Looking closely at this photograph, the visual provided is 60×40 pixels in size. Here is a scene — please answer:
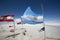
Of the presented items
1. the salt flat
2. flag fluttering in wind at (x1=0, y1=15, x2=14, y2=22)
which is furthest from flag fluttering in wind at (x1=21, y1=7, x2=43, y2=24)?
flag fluttering in wind at (x1=0, y1=15, x2=14, y2=22)

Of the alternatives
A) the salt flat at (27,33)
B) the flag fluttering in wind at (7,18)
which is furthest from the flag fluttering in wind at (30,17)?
the flag fluttering in wind at (7,18)

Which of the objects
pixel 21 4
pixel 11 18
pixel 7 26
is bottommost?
pixel 7 26

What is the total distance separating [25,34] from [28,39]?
3.9 inches

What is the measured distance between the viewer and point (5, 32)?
7.49 ft

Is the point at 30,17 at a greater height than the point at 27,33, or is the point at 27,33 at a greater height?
the point at 30,17

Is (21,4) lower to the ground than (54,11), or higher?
higher

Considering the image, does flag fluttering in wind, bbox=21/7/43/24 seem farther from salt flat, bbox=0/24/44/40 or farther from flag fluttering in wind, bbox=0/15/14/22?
flag fluttering in wind, bbox=0/15/14/22

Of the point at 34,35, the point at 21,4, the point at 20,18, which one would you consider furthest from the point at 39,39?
the point at 21,4

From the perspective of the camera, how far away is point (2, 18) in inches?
90.7

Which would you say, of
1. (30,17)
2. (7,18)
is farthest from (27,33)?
(7,18)

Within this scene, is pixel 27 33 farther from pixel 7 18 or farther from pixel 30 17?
pixel 7 18

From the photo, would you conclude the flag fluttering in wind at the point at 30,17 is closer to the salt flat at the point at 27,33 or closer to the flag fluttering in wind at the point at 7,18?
the salt flat at the point at 27,33

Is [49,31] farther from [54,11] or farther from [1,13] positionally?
[1,13]

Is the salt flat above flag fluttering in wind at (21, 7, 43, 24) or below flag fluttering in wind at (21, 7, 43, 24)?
below
